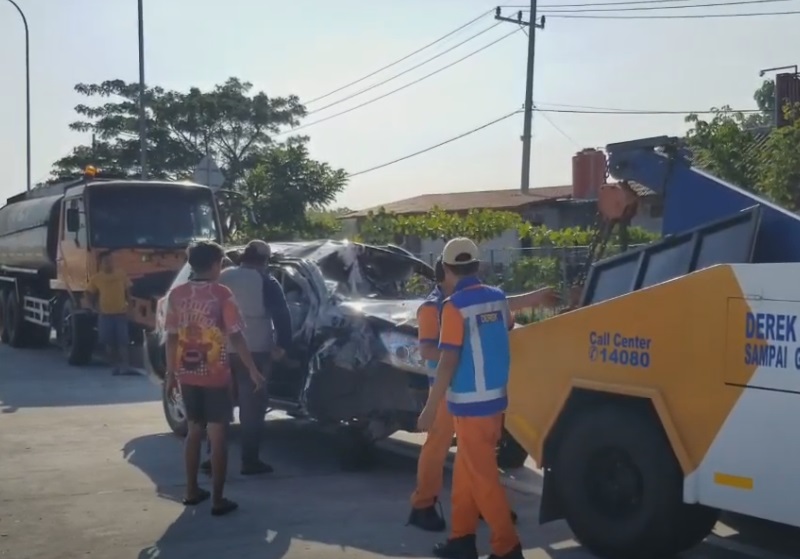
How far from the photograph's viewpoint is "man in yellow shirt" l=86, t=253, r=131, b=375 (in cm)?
1683

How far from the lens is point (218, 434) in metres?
7.88

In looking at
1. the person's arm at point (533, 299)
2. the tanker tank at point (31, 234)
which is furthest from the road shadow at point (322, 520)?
the tanker tank at point (31, 234)

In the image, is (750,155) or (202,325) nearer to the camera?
(202,325)

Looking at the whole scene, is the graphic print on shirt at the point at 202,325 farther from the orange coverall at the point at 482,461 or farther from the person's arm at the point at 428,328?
the orange coverall at the point at 482,461

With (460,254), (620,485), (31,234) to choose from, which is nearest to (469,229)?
(31,234)

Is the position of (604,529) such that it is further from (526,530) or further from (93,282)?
(93,282)

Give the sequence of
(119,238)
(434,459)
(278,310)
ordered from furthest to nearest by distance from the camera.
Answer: (119,238), (278,310), (434,459)

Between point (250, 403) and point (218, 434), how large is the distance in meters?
1.25

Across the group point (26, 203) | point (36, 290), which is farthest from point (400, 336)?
point (26, 203)

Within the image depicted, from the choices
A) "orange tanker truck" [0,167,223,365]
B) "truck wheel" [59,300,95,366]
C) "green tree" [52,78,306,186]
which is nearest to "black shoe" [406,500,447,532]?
"orange tanker truck" [0,167,223,365]

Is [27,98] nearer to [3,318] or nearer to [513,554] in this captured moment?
[3,318]

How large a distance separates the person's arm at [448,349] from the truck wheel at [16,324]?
16.5m

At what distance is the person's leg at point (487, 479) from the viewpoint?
20.9ft

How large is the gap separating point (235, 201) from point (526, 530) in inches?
488
